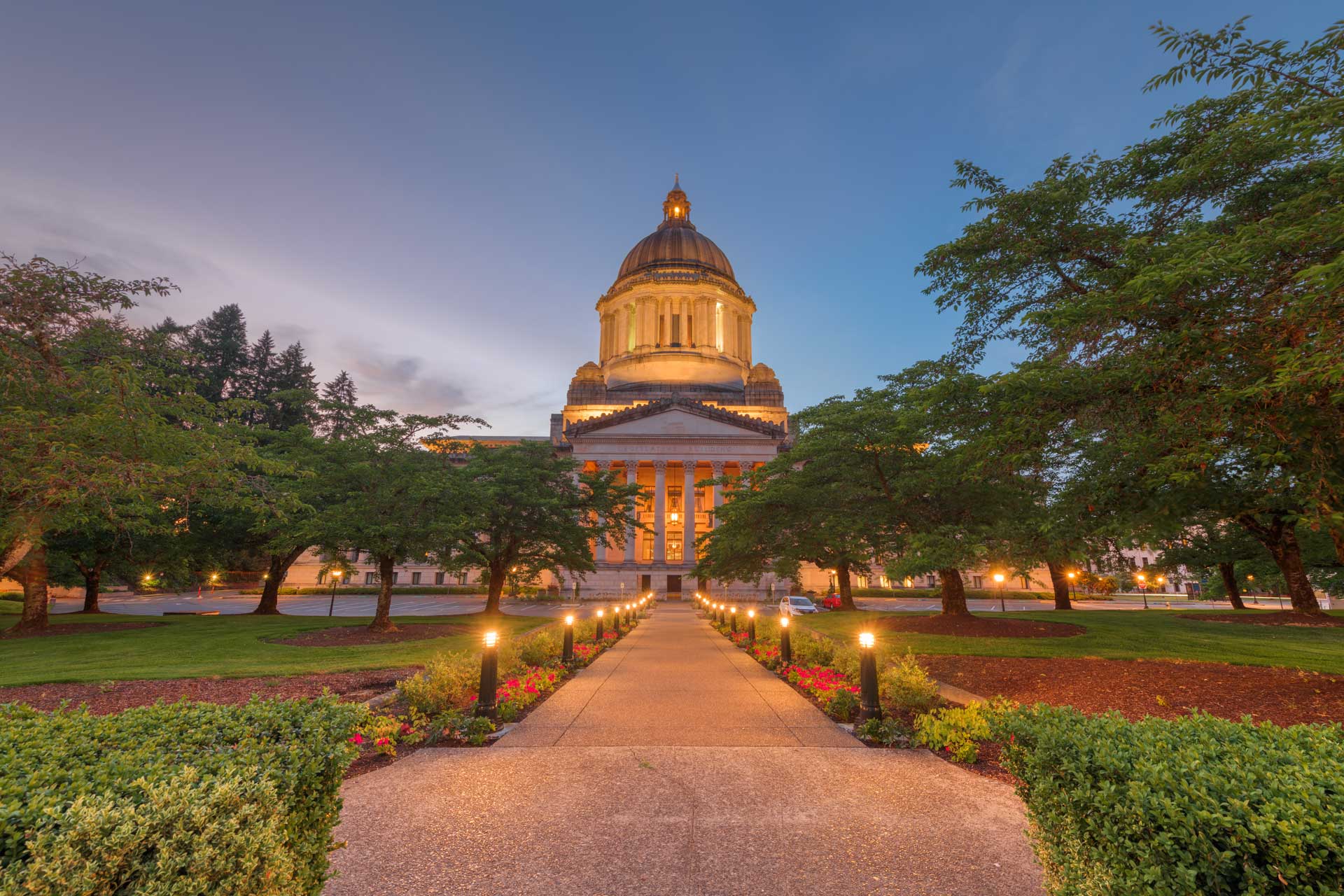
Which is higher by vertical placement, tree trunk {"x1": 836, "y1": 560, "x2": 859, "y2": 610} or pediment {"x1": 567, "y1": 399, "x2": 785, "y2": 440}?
pediment {"x1": 567, "y1": 399, "x2": 785, "y2": 440}

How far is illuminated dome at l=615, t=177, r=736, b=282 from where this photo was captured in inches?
3548

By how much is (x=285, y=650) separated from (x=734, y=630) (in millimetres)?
14444

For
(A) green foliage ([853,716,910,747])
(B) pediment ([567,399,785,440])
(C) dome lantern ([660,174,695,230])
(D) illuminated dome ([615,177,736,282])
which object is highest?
(C) dome lantern ([660,174,695,230])

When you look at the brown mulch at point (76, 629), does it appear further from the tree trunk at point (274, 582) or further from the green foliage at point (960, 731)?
the green foliage at point (960, 731)

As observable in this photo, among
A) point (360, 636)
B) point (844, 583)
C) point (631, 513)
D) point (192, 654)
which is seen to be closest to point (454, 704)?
point (192, 654)

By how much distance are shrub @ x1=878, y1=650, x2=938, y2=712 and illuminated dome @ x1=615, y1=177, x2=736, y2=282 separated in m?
83.9

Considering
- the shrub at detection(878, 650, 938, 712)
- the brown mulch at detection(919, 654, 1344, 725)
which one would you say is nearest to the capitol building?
the brown mulch at detection(919, 654, 1344, 725)

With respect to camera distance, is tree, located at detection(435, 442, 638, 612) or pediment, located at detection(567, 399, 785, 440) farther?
pediment, located at detection(567, 399, 785, 440)

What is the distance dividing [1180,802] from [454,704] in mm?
9543

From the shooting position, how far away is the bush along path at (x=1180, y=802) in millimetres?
3061

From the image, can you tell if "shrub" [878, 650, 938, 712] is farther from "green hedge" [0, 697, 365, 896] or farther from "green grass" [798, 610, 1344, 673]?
"green hedge" [0, 697, 365, 896]

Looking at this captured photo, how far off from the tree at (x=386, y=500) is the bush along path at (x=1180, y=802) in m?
20.7

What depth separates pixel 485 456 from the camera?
3059 cm

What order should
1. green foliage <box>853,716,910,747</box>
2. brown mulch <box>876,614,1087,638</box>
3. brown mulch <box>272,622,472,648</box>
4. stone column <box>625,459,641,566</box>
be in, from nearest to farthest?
green foliage <box>853,716,910,747</box>, brown mulch <box>272,622,472,648</box>, brown mulch <box>876,614,1087,638</box>, stone column <box>625,459,641,566</box>
